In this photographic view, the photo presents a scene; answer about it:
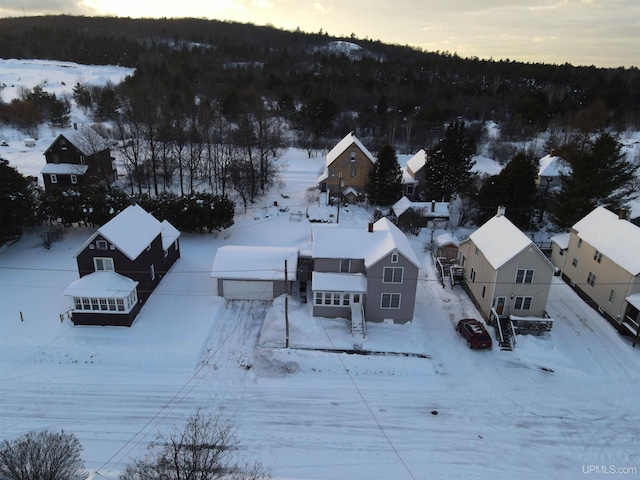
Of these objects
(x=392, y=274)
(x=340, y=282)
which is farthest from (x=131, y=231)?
(x=392, y=274)

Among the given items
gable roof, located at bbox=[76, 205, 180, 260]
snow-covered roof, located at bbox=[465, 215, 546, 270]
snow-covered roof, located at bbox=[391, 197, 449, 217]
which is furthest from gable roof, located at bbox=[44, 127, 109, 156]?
snow-covered roof, located at bbox=[465, 215, 546, 270]

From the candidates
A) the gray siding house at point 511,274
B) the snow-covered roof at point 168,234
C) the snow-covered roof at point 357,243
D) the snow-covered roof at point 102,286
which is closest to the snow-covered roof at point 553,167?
the gray siding house at point 511,274

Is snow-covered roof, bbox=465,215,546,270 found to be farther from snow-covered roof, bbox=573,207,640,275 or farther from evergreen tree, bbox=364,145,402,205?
evergreen tree, bbox=364,145,402,205

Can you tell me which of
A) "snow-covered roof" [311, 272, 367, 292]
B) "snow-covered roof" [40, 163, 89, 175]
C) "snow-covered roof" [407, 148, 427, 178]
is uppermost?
"snow-covered roof" [407, 148, 427, 178]

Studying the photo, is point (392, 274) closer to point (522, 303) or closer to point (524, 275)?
point (524, 275)

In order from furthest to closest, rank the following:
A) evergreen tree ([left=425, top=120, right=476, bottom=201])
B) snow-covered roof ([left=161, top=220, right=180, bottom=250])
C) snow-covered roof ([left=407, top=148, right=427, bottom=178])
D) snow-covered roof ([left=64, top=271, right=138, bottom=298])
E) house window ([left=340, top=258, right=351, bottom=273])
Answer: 1. snow-covered roof ([left=407, top=148, right=427, bottom=178])
2. evergreen tree ([left=425, top=120, right=476, bottom=201])
3. snow-covered roof ([left=161, top=220, right=180, bottom=250])
4. house window ([left=340, top=258, right=351, bottom=273])
5. snow-covered roof ([left=64, top=271, right=138, bottom=298])

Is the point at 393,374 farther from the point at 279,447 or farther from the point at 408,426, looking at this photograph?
the point at 279,447
